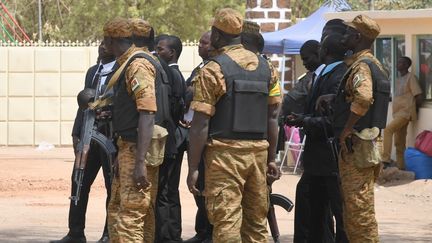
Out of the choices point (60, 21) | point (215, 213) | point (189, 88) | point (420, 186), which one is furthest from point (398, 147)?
point (60, 21)

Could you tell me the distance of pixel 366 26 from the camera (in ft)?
26.2

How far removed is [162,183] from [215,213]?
6.55 feet

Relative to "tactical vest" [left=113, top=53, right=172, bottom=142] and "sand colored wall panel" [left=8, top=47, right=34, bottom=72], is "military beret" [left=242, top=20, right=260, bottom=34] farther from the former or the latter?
"sand colored wall panel" [left=8, top=47, right=34, bottom=72]

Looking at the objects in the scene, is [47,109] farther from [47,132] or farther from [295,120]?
[295,120]

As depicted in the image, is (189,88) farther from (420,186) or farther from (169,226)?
(420,186)

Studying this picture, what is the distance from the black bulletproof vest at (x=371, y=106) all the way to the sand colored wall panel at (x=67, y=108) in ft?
45.8

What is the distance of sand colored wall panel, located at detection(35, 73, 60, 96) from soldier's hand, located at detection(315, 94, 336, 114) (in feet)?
45.2

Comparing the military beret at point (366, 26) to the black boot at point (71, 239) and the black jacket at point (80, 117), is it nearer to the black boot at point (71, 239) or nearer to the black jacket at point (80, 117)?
the black jacket at point (80, 117)

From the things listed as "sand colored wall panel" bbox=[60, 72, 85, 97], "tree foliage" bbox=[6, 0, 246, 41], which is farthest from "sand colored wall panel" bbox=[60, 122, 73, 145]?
"tree foliage" bbox=[6, 0, 246, 41]

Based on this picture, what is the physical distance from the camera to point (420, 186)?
1469 centimetres

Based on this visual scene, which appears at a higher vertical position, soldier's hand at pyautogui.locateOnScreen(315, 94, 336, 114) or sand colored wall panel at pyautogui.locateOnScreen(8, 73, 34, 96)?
soldier's hand at pyautogui.locateOnScreen(315, 94, 336, 114)

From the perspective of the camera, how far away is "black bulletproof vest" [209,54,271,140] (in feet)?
23.3

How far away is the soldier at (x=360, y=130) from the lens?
25.6 ft

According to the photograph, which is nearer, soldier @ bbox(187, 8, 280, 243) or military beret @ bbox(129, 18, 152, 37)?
soldier @ bbox(187, 8, 280, 243)
